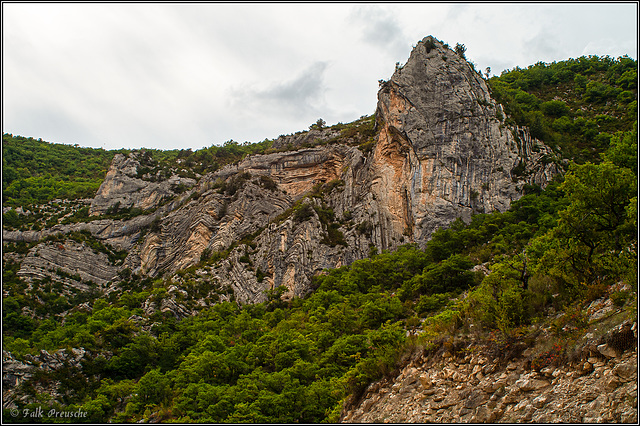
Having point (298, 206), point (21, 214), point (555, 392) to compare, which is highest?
point (21, 214)

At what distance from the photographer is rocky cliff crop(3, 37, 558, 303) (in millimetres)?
49500

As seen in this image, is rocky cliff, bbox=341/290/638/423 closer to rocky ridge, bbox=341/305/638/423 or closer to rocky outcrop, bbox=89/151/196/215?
rocky ridge, bbox=341/305/638/423

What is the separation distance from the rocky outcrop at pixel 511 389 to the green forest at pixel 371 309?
507 mm

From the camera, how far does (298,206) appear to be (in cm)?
5569

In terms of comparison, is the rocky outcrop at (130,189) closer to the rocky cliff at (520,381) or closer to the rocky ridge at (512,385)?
the rocky ridge at (512,385)

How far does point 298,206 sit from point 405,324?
3316 centimetres

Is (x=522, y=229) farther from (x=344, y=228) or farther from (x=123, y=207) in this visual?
(x=123, y=207)

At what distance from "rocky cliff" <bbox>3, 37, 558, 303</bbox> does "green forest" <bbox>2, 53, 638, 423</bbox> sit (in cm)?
296

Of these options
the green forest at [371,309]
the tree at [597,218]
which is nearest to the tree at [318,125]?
the green forest at [371,309]

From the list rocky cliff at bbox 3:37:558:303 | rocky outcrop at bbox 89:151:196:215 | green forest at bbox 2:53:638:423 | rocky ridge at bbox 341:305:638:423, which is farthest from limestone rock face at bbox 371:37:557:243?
rocky outcrop at bbox 89:151:196:215

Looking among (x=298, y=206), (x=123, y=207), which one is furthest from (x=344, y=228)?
(x=123, y=207)

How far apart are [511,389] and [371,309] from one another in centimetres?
1725

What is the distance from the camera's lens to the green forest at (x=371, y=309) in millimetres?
12734

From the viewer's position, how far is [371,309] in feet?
89.6
